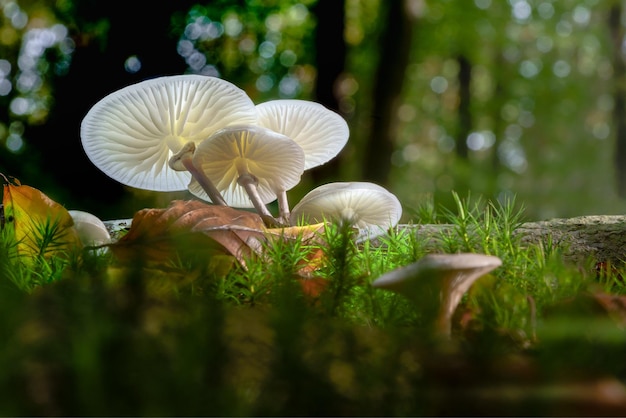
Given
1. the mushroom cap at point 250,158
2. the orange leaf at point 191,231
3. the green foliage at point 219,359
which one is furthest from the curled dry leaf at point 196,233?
the green foliage at point 219,359

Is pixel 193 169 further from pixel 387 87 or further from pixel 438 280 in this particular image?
pixel 387 87

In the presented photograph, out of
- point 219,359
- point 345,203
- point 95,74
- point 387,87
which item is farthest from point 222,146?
point 95,74

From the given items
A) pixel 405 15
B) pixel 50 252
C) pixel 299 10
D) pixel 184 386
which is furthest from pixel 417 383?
pixel 299 10

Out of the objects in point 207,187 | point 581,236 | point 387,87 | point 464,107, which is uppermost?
point 464,107

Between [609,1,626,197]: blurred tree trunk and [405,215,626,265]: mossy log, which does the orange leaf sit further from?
[609,1,626,197]: blurred tree trunk

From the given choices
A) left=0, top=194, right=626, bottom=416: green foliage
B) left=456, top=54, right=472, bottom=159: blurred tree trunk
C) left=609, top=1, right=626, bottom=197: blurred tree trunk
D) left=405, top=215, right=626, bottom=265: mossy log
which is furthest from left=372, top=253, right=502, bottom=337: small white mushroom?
left=609, top=1, right=626, bottom=197: blurred tree trunk

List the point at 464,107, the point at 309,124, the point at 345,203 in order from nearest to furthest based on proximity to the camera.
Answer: the point at 345,203, the point at 309,124, the point at 464,107

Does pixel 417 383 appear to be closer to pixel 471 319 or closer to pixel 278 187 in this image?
pixel 471 319
